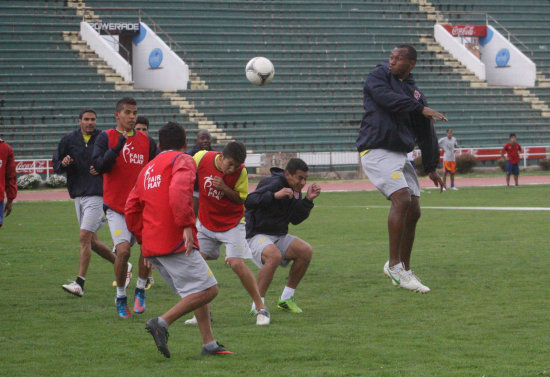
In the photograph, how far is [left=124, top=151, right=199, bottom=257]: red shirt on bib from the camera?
241 inches

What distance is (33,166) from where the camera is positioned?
104 ft

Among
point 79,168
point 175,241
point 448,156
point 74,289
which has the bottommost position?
point 448,156

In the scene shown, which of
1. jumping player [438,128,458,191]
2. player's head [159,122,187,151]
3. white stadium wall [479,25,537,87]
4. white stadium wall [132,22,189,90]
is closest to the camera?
player's head [159,122,187,151]

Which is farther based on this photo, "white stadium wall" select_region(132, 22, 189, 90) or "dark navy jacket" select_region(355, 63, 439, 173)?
"white stadium wall" select_region(132, 22, 189, 90)

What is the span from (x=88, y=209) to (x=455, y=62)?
1404 inches

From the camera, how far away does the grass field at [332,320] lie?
6008 millimetres

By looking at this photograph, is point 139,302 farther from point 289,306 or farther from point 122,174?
point 289,306

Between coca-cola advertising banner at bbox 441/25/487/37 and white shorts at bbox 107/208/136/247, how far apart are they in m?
37.2

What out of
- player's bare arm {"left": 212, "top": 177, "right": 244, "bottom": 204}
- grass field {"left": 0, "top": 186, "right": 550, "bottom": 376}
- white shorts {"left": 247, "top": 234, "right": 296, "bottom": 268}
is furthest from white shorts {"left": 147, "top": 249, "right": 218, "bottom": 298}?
white shorts {"left": 247, "top": 234, "right": 296, "bottom": 268}

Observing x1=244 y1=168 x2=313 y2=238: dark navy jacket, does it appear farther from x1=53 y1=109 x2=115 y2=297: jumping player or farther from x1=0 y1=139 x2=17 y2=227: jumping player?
x1=0 y1=139 x2=17 y2=227: jumping player

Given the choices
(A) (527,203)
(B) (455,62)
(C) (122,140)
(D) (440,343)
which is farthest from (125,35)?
(D) (440,343)

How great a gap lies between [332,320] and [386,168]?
6.69 feet

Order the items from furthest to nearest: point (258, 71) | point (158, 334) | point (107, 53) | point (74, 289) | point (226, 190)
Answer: point (107, 53), point (258, 71), point (74, 289), point (226, 190), point (158, 334)

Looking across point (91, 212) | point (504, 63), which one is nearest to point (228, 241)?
point (91, 212)
